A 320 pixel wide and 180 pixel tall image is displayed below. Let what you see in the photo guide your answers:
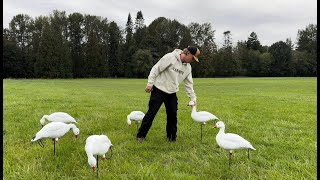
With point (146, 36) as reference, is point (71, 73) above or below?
below

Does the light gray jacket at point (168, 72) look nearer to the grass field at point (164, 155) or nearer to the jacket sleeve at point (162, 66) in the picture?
the jacket sleeve at point (162, 66)

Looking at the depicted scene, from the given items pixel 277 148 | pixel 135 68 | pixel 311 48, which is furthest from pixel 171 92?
pixel 311 48

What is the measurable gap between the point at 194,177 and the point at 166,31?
98.7m

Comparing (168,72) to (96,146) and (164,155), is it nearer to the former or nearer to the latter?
(164,155)

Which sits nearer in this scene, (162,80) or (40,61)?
(162,80)

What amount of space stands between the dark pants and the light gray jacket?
18cm

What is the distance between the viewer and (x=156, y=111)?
8961mm

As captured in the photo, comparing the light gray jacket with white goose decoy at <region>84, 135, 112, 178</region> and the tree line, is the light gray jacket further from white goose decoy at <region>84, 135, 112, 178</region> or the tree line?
the tree line

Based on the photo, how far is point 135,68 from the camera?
302ft

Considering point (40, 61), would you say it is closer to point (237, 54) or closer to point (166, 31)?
point (166, 31)

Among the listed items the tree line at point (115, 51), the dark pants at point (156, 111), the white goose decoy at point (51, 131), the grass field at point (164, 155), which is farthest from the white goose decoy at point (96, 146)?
the tree line at point (115, 51)

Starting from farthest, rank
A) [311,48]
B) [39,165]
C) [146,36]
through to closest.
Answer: [311,48] → [146,36] → [39,165]

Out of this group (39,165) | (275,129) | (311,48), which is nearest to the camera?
(39,165)

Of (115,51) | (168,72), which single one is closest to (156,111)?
(168,72)
